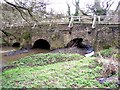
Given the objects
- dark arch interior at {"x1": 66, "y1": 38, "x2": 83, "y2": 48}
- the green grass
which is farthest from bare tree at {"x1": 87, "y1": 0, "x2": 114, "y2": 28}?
the green grass

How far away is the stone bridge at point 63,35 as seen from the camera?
20.4 metres

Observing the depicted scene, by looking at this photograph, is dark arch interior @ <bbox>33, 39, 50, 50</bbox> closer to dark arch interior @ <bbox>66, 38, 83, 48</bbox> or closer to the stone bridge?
the stone bridge

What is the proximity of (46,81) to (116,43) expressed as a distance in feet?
37.6

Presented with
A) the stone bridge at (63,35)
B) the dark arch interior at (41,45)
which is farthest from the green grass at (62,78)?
the dark arch interior at (41,45)

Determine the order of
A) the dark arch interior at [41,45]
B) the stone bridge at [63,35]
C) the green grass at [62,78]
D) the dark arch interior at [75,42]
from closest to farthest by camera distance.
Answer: the green grass at [62,78] < the stone bridge at [63,35] < the dark arch interior at [75,42] < the dark arch interior at [41,45]

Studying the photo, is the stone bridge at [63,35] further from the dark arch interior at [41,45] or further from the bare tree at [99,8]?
the bare tree at [99,8]

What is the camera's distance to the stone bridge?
805 inches

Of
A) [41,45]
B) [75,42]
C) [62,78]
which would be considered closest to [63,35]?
[75,42]

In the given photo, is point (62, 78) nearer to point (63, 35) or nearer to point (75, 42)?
point (63, 35)

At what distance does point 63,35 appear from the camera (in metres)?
23.4

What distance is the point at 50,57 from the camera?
14.9 m

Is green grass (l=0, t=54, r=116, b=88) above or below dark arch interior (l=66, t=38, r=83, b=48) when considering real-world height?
above

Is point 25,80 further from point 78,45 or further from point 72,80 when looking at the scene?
point 78,45

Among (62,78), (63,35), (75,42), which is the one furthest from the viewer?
(75,42)
